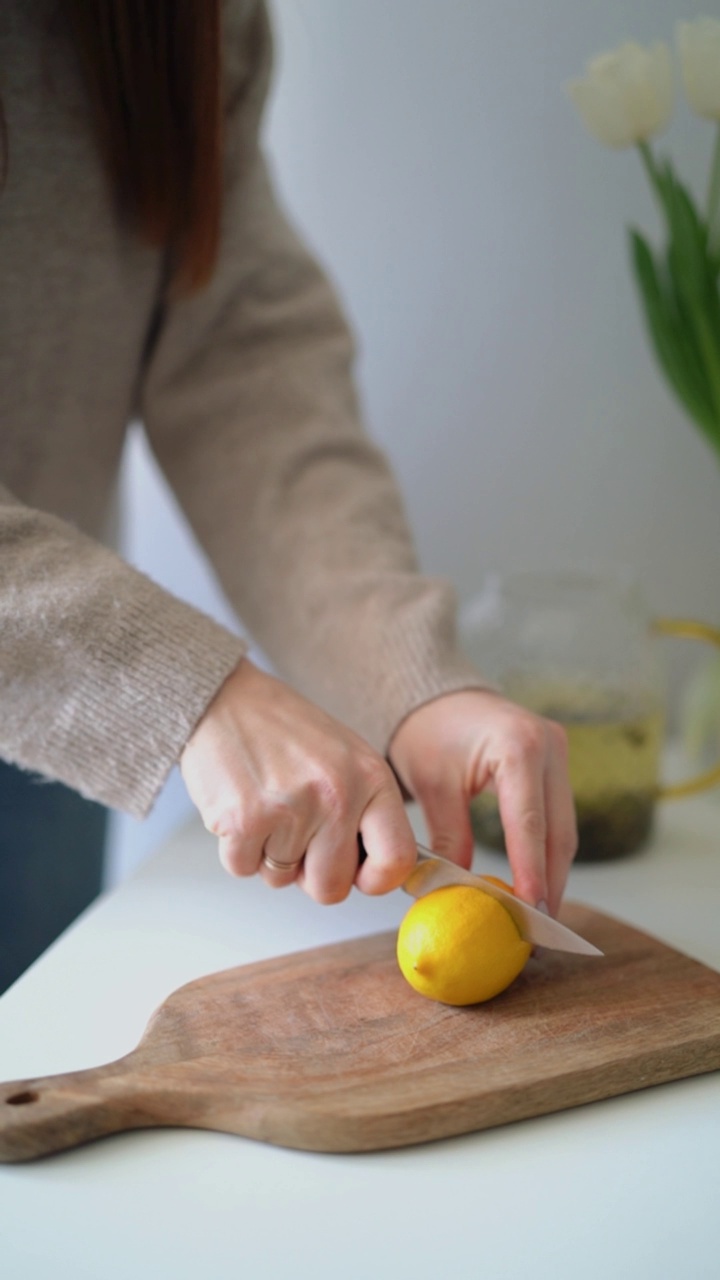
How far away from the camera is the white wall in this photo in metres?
1.11

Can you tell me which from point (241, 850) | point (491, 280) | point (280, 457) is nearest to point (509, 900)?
point (241, 850)

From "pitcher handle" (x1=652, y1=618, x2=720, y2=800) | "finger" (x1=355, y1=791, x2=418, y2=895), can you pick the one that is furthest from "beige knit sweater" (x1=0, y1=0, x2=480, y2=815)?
"pitcher handle" (x1=652, y1=618, x2=720, y2=800)

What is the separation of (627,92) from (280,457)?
16.7 inches

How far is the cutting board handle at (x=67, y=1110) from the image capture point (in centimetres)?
Result: 47

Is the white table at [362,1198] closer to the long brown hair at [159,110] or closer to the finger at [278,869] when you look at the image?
the finger at [278,869]

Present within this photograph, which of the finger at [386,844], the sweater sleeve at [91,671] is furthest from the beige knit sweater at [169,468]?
A: the finger at [386,844]

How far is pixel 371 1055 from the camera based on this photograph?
1.75 feet

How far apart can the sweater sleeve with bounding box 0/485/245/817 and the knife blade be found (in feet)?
0.54

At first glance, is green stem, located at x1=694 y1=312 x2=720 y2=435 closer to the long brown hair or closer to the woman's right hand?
the long brown hair

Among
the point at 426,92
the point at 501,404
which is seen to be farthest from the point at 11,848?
the point at 426,92

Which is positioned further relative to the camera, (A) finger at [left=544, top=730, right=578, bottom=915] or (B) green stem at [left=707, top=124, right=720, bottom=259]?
(B) green stem at [left=707, top=124, right=720, bottom=259]

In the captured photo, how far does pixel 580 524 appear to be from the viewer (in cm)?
120

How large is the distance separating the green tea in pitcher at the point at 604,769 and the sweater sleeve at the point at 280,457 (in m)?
0.17

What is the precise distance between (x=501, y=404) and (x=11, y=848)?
0.72 m
